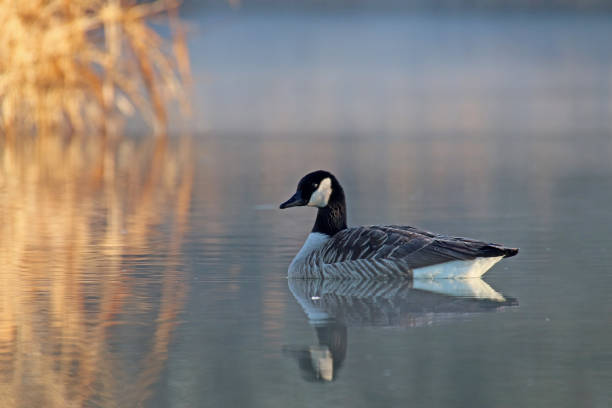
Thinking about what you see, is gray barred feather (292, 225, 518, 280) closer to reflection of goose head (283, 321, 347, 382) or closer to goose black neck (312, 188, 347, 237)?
goose black neck (312, 188, 347, 237)

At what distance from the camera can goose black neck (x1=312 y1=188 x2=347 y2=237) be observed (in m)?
7.83

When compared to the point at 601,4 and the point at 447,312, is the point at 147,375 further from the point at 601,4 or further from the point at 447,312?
the point at 601,4

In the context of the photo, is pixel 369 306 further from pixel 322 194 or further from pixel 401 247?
pixel 322 194

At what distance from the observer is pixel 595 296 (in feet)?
21.9

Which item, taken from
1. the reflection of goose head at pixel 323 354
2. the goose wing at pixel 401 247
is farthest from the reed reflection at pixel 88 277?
the goose wing at pixel 401 247

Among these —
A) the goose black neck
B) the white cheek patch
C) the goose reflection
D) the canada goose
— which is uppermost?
the white cheek patch

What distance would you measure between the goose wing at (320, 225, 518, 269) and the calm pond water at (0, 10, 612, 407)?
177 millimetres

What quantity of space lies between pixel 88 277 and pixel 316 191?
60.1 inches

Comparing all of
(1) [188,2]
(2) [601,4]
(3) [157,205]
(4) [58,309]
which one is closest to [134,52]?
(3) [157,205]

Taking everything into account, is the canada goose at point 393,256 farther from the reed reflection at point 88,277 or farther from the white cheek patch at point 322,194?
the reed reflection at point 88,277

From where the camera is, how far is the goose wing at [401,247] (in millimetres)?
7105

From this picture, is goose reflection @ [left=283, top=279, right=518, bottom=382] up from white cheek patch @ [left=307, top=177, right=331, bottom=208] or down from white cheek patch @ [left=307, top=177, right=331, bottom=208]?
down

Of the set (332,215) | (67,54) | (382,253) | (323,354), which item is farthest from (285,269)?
(67,54)

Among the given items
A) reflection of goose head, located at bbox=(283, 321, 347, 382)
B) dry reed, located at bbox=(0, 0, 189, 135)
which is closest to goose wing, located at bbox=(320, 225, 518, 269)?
reflection of goose head, located at bbox=(283, 321, 347, 382)
